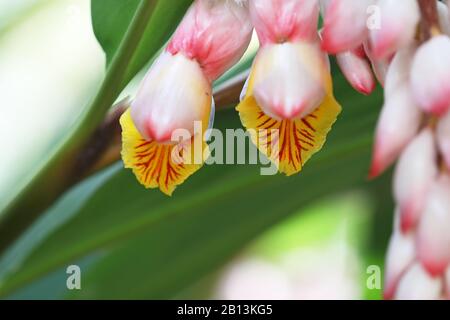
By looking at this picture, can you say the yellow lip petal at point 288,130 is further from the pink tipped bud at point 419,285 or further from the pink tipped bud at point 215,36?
the pink tipped bud at point 419,285

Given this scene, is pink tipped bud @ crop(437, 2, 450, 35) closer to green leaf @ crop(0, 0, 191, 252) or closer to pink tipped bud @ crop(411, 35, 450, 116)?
pink tipped bud @ crop(411, 35, 450, 116)

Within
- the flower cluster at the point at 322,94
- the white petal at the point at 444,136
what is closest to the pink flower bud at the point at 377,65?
the flower cluster at the point at 322,94

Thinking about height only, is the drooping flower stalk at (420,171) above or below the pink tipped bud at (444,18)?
below

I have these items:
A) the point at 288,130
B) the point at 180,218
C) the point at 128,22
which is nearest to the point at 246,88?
Answer: the point at 288,130

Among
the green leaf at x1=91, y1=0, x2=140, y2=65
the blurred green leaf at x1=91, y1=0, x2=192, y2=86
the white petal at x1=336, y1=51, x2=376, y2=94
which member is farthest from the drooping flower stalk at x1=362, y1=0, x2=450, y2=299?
the green leaf at x1=91, y1=0, x2=140, y2=65

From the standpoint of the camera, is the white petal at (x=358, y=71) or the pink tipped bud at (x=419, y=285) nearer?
the pink tipped bud at (x=419, y=285)

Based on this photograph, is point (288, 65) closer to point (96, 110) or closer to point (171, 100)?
point (171, 100)
